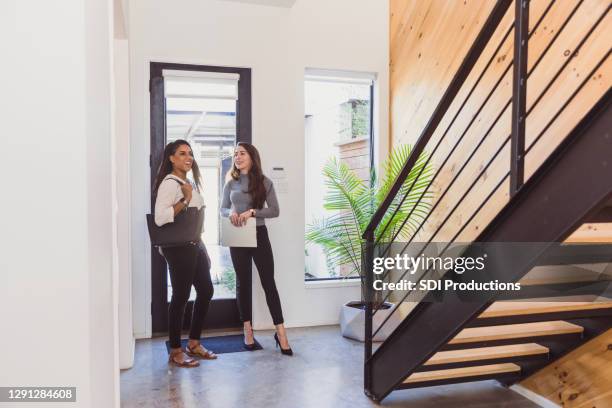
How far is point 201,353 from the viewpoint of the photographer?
3557 mm

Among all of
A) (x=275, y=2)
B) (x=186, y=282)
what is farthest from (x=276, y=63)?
(x=186, y=282)

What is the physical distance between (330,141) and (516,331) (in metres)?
2.54

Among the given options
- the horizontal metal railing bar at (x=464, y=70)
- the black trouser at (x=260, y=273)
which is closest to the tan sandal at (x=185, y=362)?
the black trouser at (x=260, y=273)

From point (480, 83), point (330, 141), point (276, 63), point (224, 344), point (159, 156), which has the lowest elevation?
point (224, 344)

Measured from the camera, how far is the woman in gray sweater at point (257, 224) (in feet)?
12.1

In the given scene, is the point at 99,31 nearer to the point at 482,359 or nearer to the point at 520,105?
the point at 520,105

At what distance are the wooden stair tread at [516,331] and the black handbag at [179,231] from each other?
170 cm

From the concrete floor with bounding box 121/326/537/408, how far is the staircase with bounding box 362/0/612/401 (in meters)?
0.14

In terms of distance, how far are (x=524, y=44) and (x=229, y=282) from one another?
3189 mm

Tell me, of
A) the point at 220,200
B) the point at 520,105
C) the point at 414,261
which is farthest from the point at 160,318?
the point at 520,105

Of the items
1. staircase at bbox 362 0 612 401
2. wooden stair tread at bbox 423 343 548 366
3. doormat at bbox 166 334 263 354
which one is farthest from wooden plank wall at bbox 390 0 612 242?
doormat at bbox 166 334 263 354

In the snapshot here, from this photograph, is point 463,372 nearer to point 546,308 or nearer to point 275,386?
point 546,308

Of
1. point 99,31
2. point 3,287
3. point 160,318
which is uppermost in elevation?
point 99,31

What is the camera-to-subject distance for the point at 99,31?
5.22 feet
